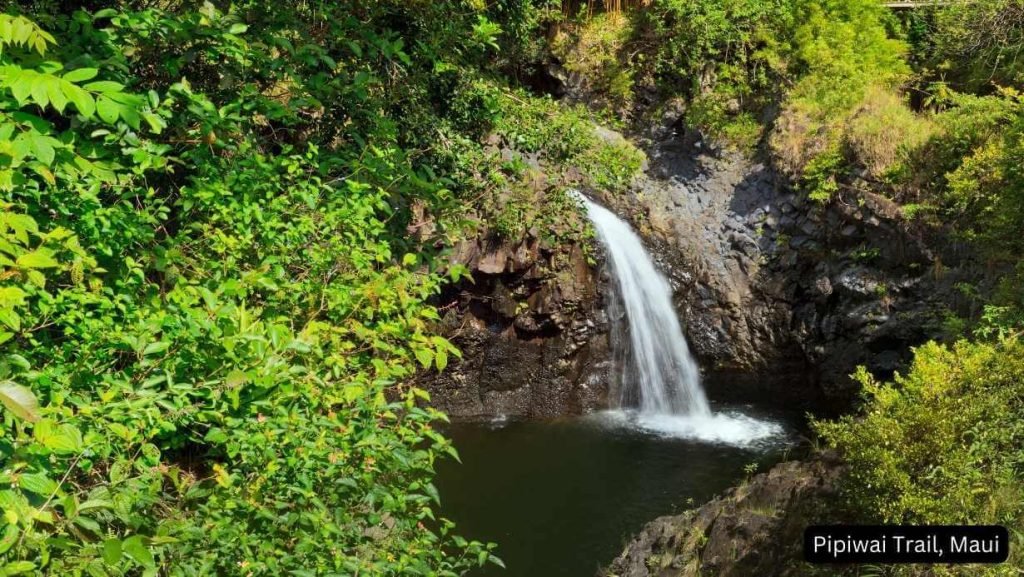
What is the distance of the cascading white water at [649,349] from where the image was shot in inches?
447

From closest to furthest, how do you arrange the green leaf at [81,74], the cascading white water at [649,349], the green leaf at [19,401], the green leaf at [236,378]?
the green leaf at [19,401], the green leaf at [81,74], the green leaf at [236,378], the cascading white water at [649,349]

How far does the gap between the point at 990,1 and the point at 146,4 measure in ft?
42.3

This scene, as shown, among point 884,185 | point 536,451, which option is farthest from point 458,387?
point 884,185

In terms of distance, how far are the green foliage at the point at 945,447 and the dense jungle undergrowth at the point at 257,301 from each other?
0.02 metres

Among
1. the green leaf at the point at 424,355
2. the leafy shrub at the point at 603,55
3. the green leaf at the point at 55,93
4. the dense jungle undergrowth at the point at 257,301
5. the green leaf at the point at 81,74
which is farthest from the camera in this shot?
the leafy shrub at the point at 603,55

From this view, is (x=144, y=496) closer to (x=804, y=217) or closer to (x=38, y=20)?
(x=38, y=20)

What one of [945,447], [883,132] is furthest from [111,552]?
[883,132]

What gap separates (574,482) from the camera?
8945 millimetres

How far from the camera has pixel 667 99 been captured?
14.5m

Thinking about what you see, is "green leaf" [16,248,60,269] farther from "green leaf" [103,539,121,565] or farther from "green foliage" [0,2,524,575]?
"green leaf" [103,539,121,565]

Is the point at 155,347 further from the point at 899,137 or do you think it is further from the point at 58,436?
the point at 899,137

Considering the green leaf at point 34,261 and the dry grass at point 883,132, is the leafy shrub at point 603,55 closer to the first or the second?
the dry grass at point 883,132

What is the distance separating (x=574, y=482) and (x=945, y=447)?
5375 mm

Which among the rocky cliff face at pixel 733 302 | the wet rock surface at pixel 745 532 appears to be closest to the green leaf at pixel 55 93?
the wet rock surface at pixel 745 532
